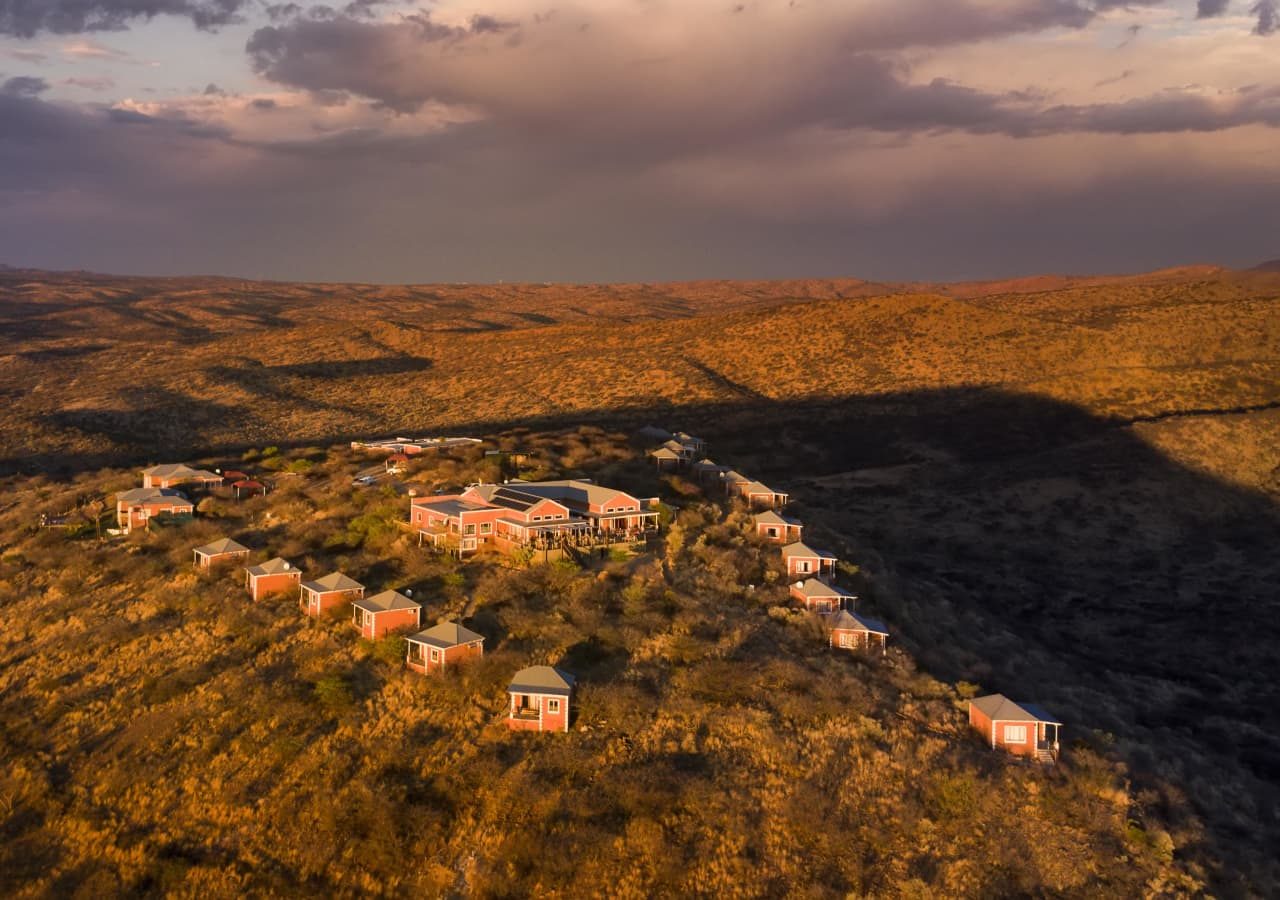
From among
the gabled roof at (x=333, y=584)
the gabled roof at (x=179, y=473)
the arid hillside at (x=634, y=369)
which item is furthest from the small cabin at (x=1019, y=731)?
the arid hillside at (x=634, y=369)

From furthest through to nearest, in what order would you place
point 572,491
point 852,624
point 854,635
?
1. point 572,491
2. point 852,624
3. point 854,635

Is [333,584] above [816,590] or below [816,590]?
above

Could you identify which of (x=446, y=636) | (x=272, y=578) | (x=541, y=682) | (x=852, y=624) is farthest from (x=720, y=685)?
(x=272, y=578)

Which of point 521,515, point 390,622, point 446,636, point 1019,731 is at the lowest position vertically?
point 1019,731

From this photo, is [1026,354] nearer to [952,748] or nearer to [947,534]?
[947,534]

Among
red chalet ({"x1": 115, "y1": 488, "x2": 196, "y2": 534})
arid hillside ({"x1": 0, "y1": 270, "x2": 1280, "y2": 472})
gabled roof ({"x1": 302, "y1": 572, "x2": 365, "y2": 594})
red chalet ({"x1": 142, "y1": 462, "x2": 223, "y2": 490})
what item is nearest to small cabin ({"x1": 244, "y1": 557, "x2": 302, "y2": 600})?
gabled roof ({"x1": 302, "y1": 572, "x2": 365, "y2": 594})

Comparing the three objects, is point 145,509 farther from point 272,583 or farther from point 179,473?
point 272,583
